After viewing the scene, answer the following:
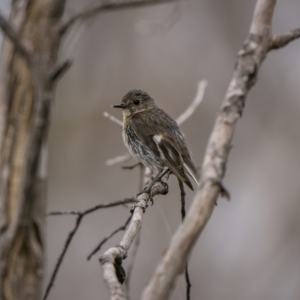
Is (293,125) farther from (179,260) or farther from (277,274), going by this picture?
(179,260)

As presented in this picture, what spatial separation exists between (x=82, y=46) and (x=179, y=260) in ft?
27.9

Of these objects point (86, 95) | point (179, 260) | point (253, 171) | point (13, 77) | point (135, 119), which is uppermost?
point (86, 95)

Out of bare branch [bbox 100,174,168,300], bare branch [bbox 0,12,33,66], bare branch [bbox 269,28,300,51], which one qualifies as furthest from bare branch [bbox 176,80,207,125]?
bare branch [bbox 0,12,33,66]

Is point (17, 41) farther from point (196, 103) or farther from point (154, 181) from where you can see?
point (196, 103)

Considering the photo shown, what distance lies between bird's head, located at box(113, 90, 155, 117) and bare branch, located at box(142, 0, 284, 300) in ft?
12.9

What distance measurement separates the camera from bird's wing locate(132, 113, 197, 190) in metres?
5.27

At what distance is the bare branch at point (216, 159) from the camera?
74.0 inches

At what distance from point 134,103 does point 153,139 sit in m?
0.76

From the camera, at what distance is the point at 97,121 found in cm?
1007

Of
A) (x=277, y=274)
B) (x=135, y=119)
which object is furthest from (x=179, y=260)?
(x=277, y=274)

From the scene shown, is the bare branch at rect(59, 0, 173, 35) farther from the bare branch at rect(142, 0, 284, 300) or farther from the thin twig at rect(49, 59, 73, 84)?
the bare branch at rect(142, 0, 284, 300)

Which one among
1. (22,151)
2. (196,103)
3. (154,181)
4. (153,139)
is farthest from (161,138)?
(22,151)

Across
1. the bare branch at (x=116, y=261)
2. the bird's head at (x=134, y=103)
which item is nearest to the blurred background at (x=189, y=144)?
the bird's head at (x=134, y=103)

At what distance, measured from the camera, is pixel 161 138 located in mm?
5734
